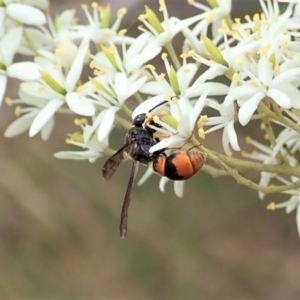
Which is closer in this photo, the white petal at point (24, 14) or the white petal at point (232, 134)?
the white petal at point (232, 134)

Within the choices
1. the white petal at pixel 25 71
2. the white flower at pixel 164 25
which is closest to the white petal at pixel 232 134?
the white flower at pixel 164 25

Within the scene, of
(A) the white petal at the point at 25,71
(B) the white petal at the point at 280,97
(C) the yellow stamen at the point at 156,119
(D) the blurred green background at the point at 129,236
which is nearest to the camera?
(B) the white petal at the point at 280,97

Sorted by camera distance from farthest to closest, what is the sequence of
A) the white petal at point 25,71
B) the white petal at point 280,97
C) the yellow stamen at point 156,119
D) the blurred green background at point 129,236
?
the blurred green background at point 129,236, the white petal at point 25,71, the yellow stamen at point 156,119, the white petal at point 280,97

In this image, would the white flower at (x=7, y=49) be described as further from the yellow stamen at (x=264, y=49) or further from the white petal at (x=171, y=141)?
the yellow stamen at (x=264, y=49)

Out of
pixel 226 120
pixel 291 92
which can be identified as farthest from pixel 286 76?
pixel 226 120

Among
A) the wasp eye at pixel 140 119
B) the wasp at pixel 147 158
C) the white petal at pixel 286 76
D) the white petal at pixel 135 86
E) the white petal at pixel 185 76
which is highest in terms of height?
the white petal at pixel 286 76

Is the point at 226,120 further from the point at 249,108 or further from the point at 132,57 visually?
the point at 132,57
